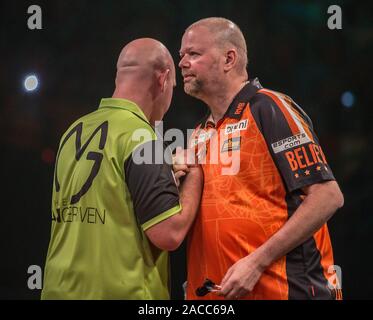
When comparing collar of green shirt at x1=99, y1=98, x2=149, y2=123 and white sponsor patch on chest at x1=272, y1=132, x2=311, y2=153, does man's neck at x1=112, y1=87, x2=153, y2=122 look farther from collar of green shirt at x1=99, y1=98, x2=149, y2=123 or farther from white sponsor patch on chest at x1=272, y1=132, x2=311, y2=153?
white sponsor patch on chest at x1=272, y1=132, x2=311, y2=153

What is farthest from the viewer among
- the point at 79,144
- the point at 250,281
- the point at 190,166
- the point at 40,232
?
the point at 40,232

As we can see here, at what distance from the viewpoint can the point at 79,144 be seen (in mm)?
1728

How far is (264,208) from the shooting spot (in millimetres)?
1712

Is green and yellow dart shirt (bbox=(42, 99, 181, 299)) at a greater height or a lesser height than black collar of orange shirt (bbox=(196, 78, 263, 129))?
lesser

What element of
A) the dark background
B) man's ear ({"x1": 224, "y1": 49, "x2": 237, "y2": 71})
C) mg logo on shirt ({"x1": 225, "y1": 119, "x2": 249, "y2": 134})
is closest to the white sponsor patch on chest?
mg logo on shirt ({"x1": 225, "y1": 119, "x2": 249, "y2": 134})

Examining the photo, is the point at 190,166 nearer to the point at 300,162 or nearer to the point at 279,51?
the point at 300,162

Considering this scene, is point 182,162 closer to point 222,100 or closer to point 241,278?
point 222,100

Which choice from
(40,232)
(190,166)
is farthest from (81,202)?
(40,232)

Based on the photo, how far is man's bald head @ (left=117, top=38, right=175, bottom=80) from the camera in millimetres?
1800

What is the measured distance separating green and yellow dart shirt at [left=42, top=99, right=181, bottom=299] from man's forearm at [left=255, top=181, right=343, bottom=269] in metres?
0.28

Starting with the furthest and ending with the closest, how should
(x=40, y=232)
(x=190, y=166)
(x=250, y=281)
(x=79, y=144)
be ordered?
(x=40, y=232) → (x=190, y=166) → (x=79, y=144) → (x=250, y=281)
